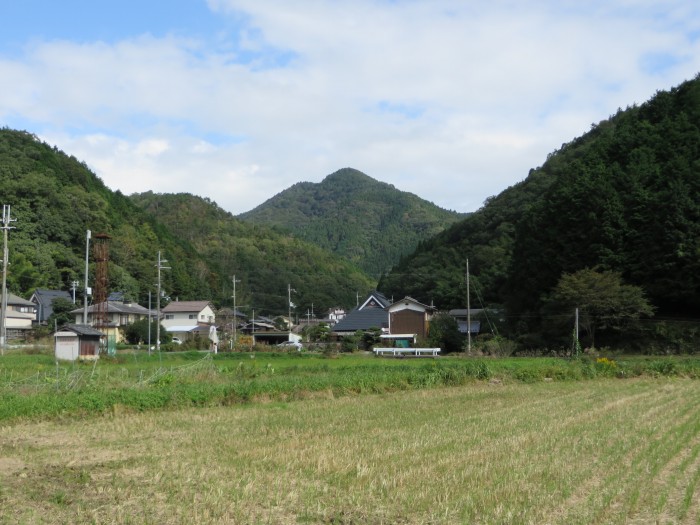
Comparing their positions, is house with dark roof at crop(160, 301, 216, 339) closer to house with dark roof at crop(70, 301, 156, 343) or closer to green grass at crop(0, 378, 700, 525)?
house with dark roof at crop(70, 301, 156, 343)

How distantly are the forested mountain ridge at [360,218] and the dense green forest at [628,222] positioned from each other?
7306 centimetres

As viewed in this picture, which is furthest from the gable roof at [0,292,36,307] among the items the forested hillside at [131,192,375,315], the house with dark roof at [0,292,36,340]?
the forested hillside at [131,192,375,315]

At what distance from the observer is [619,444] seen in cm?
980

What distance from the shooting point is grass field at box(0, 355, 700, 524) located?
20.5 ft

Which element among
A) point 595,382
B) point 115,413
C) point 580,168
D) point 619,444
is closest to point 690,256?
point 580,168

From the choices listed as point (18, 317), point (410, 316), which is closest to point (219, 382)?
point (410, 316)

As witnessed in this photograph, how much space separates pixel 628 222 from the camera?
4122 centimetres

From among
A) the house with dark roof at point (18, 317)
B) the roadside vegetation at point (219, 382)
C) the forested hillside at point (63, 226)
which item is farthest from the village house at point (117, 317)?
the roadside vegetation at point (219, 382)

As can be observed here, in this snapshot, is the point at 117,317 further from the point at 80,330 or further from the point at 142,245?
the point at 80,330

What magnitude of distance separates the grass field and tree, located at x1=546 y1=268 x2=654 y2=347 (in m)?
19.9

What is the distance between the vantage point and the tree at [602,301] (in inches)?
1421

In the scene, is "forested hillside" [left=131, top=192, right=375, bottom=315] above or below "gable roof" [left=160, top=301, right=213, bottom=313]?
above

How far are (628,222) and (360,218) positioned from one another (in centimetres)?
10970

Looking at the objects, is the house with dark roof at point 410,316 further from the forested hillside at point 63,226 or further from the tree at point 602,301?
the forested hillside at point 63,226
